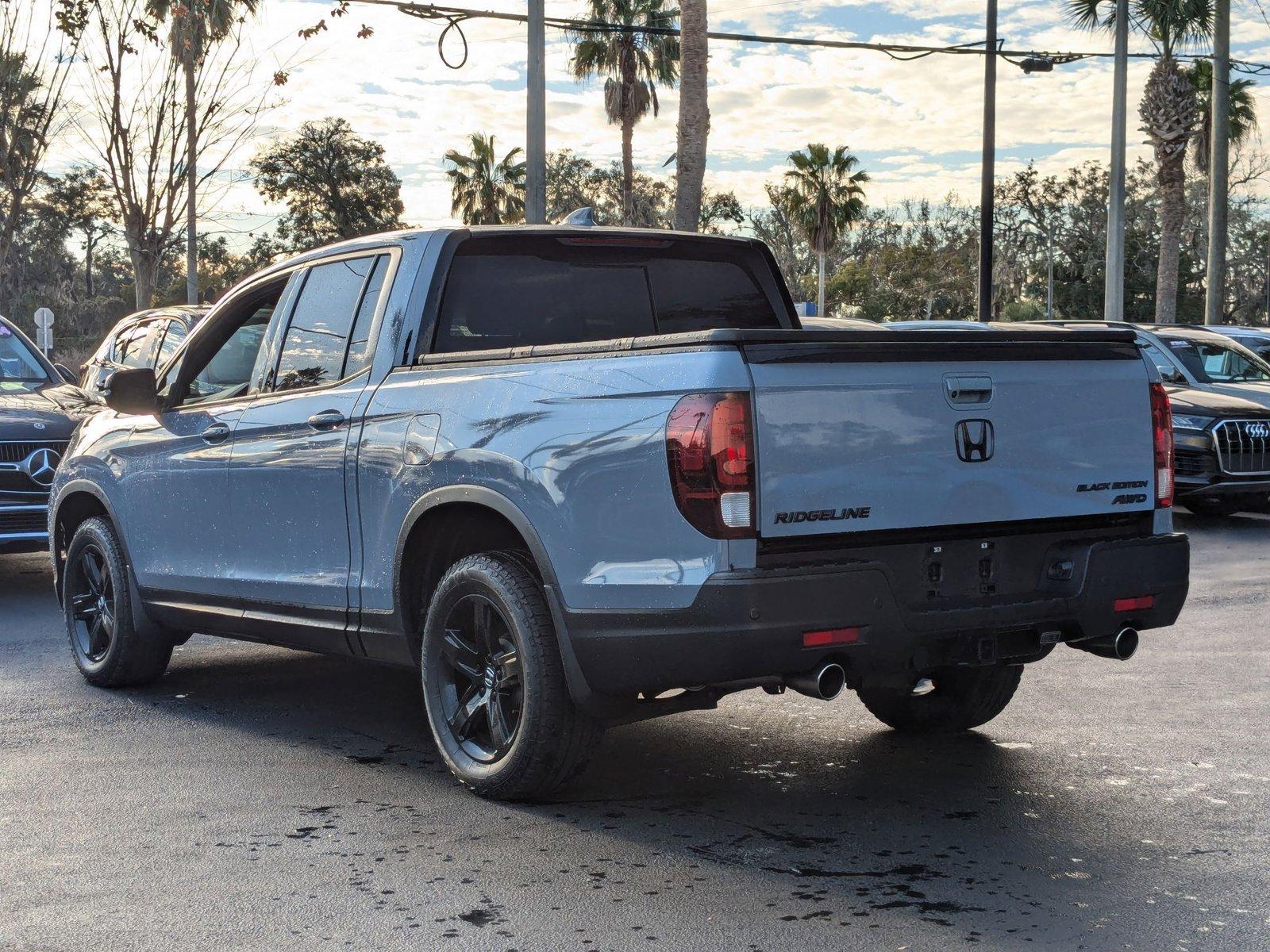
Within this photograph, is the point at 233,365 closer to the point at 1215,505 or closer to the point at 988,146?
the point at 1215,505

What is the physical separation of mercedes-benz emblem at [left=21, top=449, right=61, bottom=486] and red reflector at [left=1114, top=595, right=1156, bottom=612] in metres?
7.20

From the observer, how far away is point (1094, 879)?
4.31m

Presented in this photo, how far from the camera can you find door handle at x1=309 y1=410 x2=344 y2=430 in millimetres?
5730

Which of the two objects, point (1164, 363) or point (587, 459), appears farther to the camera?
point (1164, 363)

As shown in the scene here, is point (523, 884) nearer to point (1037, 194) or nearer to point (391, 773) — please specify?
point (391, 773)

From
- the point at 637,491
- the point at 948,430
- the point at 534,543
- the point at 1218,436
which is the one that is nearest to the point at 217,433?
the point at 534,543

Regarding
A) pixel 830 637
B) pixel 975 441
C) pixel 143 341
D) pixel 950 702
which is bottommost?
pixel 950 702

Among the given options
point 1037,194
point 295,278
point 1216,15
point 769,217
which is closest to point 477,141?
point 769,217

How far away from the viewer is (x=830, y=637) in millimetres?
4430

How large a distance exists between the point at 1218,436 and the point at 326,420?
10.0 m

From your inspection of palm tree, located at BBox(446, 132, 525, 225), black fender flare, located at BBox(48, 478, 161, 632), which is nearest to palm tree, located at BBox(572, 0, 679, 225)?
palm tree, located at BBox(446, 132, 525, 225)

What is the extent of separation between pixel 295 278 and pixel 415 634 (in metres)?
1.76

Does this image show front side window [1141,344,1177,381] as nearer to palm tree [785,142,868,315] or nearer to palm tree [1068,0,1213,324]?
palm tree [1068,0,1213,324]

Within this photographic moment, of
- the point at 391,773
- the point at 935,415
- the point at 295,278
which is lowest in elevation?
the point at 391,773
